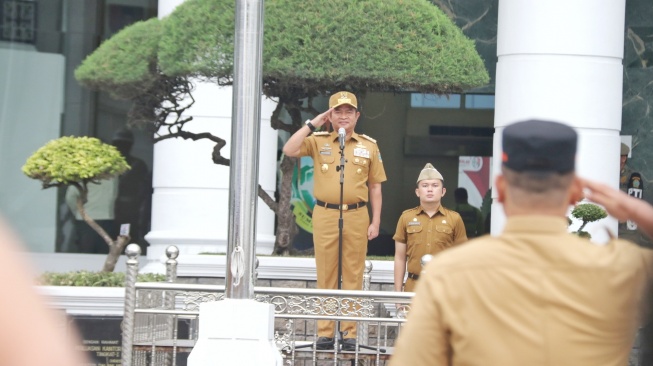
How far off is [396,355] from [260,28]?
445 cm

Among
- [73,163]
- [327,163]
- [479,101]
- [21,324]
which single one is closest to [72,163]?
[73,163]

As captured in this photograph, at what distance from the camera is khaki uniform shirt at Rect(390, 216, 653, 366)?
8.29 ft

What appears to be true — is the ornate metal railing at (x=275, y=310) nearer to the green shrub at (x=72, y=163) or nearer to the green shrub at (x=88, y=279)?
the green shrub at (x=88, y=279)

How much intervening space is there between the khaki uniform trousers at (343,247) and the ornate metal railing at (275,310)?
0.43 m

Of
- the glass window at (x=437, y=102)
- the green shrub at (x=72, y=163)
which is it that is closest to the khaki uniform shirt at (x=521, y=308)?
the green shrub at (x=72, y=163)

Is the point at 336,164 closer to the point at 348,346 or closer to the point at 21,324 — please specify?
the point at 348,346

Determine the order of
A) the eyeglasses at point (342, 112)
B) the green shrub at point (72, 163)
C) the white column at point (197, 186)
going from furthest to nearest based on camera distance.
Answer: the white column at point (197, 186) → the green shrub at point (72, 163) → the eyeglasses at point (342, 112)

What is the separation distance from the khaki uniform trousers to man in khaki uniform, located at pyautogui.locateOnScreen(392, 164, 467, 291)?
0.31 m

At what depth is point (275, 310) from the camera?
837cm

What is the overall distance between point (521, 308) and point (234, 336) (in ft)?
15.4

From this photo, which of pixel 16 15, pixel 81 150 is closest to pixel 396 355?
pixel 81 150

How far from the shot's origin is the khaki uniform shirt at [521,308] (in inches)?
99.5

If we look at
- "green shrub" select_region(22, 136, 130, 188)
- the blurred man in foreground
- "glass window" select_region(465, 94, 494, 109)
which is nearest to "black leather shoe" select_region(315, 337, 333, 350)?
"green shrub" select_region(22, 136, 130, 188)

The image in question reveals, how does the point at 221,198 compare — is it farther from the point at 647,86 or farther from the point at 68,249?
the point at 647,86
